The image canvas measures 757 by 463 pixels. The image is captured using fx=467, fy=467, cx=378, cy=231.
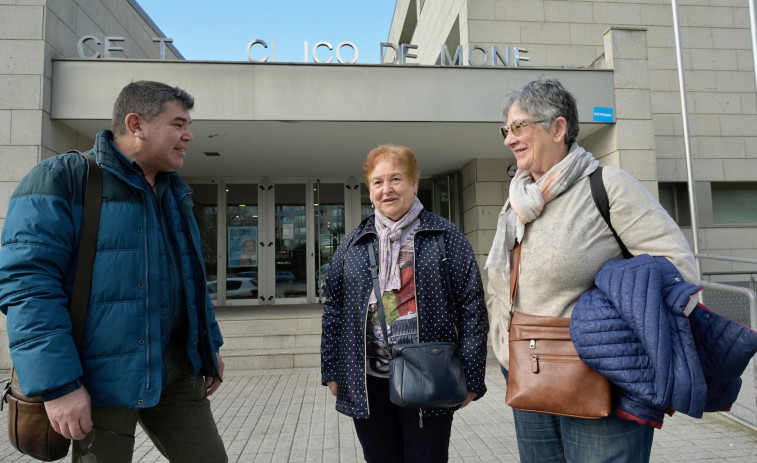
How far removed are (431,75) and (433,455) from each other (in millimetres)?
5846

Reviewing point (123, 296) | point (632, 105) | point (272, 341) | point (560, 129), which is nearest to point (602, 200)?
point (560, 129)

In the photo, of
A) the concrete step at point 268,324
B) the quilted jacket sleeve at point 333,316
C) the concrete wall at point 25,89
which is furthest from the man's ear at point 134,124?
the concrete step at point 268,324

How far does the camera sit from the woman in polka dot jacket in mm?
2008

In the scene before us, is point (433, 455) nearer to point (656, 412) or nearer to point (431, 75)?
point (656, 412)

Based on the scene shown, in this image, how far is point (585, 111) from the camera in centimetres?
705

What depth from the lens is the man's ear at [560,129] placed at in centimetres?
167

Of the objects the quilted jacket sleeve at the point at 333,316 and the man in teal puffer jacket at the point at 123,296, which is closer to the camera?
the man in teal puffer jacket at the point at 123,296

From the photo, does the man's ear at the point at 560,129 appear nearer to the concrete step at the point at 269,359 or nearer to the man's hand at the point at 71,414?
the man's hand at the point at 71,414

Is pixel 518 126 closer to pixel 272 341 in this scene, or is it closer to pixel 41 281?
pixel 41 281

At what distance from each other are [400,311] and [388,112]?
515cm

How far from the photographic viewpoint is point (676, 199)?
32.1 feet

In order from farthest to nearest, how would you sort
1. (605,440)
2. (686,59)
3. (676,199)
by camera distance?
(686,59), (676,199), (605,440)

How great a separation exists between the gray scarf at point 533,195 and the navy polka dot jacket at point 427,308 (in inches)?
13.0

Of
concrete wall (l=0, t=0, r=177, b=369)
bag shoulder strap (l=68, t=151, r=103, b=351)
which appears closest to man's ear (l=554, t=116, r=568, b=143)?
bag shoulder strap (l=68, t=151, r=103, b=351)
